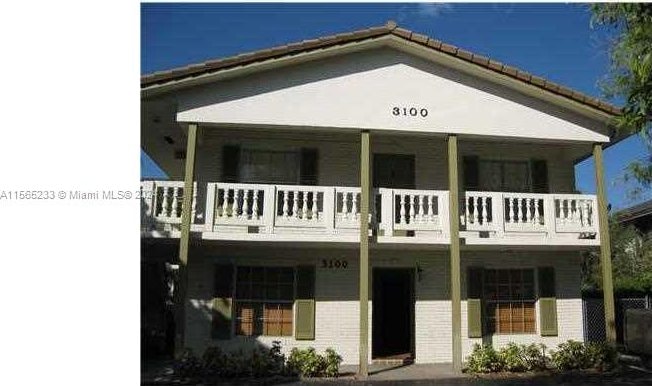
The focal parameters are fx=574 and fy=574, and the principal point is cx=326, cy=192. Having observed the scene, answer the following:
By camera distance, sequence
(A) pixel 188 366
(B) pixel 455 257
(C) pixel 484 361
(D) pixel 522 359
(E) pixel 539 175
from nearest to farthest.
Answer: (A) pixel 188 366 < (C) pixel 484 361 < (B) pixel 455 257 < (D) pixel 522 359 < (E) pixel 539 175

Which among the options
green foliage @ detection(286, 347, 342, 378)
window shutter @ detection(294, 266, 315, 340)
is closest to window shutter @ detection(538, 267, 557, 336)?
green foliage @ detection(286, 347, 342, 378)

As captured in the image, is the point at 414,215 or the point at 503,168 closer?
the point at 414,215

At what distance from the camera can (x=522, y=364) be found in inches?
468

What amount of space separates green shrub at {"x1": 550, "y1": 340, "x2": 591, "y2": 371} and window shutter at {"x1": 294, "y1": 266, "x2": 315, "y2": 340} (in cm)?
521

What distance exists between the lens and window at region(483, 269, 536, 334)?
44.2ft

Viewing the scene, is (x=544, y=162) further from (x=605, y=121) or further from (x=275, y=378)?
(x=275, y=378)

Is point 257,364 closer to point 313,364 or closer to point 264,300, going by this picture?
point 313,364

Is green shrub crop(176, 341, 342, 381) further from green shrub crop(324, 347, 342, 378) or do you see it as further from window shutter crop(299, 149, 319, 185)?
window shutter crop(299, 149, 319, 185)

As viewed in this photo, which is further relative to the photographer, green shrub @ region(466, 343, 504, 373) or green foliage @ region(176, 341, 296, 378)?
green shrub @ region(466, 343, 504, 373)

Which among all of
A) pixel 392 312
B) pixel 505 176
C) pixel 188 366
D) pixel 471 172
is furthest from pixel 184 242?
pixel 505 176

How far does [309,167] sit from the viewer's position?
13375mm

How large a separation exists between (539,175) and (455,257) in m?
3.97
